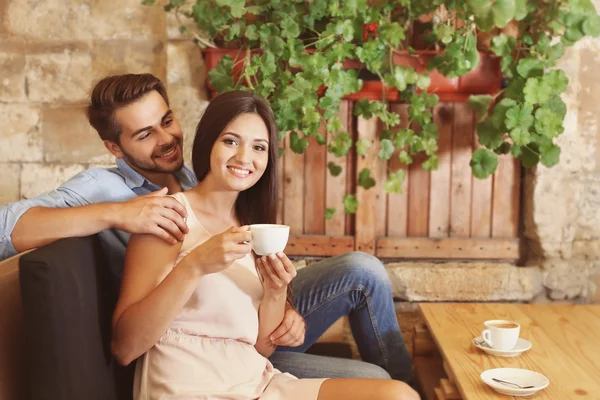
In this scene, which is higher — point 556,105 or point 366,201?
point 556,105

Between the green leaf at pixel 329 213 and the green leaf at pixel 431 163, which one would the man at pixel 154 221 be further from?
the green leaf at pixel 431 163

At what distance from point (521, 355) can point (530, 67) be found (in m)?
1.28

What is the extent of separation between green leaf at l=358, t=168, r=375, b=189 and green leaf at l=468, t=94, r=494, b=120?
1.62ft

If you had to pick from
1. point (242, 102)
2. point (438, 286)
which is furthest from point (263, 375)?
point (438, 286)

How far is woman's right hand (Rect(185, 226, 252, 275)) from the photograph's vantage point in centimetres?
112

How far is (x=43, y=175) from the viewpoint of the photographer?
272 cm

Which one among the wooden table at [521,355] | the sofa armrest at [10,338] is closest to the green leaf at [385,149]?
the wooden table at [521,355]

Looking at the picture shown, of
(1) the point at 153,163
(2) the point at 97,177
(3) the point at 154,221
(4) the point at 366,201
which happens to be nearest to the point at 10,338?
(3) the point at 154,221

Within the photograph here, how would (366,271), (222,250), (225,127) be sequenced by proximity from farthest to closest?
(366,271)
(225,127)
(222,250)

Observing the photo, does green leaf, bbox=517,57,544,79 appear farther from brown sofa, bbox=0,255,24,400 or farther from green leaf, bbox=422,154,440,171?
brown sofa, bbox=0,255,24,400

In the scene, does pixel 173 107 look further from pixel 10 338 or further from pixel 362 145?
pixel 10 338

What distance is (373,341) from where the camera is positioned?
189cm

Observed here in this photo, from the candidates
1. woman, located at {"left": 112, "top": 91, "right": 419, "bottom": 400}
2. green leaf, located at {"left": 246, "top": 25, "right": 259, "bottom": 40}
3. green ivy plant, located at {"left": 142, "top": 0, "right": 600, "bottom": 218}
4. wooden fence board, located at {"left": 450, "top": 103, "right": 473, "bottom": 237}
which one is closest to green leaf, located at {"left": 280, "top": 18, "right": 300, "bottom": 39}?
green ivy plant, located at {"left": 142, "top": 0, "right": 600, "bottom": 218}

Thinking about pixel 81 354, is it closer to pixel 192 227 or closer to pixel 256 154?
pixel 192 227
